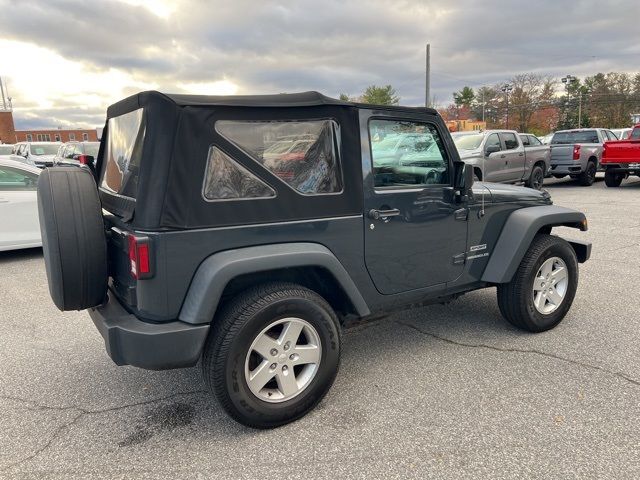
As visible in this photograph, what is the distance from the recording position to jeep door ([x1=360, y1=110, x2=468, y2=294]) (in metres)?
3.11

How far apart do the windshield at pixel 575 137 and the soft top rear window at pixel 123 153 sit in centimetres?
1701

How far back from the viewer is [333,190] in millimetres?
2977

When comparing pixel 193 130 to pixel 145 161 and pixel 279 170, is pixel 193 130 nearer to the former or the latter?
pixel 145 161

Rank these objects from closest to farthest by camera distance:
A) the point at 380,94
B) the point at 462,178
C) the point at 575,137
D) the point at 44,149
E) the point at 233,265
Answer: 1. the point at 233,265
2. the point at 462,178
3. the point at 575,137
4. the point at 44,149
5. the point at 380,94

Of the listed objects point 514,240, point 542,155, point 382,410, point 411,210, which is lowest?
point 382,410

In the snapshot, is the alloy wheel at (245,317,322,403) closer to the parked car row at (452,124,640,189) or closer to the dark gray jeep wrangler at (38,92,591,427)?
the dark gray jeep wrangler at (38,92,591,427)

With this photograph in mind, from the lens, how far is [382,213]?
3113mm

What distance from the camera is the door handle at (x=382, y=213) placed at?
3078mm

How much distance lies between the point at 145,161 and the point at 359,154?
128 cm

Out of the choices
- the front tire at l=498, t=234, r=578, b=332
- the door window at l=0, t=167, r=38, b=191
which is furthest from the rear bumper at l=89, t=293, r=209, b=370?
the door window at l=0, t=167, r=38, b=191

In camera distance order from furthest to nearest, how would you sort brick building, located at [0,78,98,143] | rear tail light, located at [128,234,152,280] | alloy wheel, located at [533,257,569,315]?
1. brick building, located at [0,78,98,143]
2. alloy wheel, located at [533,257,569,315]
3. rear tail light, located at [128,234,152,280]

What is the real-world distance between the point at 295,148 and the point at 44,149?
22693 mm

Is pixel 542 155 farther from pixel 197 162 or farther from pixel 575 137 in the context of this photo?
pixel 197 162

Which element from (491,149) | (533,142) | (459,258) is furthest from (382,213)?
(533,142)
